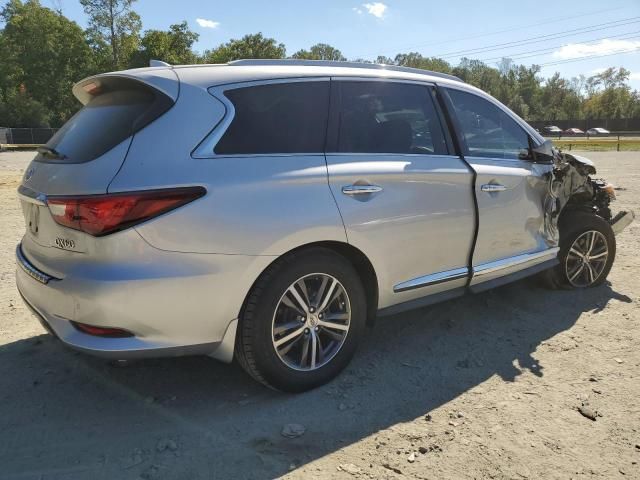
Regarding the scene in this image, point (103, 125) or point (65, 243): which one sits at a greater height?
point (103, 125)

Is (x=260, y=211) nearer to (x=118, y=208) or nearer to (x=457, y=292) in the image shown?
(x=118, y=208)

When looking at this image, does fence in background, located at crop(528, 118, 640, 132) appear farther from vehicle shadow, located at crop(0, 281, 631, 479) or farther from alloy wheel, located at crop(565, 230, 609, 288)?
vehicle shadow, located at crop(0, 281, 631, 479)

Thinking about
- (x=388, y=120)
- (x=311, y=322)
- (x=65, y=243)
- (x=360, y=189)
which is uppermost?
(x=388, y=120)

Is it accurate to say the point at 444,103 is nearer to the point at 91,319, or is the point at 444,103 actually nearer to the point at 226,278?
the point at 226,278

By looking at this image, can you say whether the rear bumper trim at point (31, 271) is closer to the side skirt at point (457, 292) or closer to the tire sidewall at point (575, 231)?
the side skirt at point (457, 292)

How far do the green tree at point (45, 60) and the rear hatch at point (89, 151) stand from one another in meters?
60.0

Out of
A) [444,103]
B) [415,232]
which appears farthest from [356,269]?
[444,103]

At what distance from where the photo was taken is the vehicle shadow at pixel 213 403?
2.57 metres

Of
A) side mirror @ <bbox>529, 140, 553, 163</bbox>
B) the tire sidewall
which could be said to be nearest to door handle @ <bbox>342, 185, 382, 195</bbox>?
side mirror @ <bbox>529, 140, 553, 163</bbox>

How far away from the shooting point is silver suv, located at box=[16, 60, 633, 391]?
255 centimetres

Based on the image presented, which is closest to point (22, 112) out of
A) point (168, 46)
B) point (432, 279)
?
point (168, 46)

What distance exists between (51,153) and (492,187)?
2.92 m

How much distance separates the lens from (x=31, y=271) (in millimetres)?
2961

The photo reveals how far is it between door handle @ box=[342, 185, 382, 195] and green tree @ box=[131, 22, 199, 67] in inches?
2150
